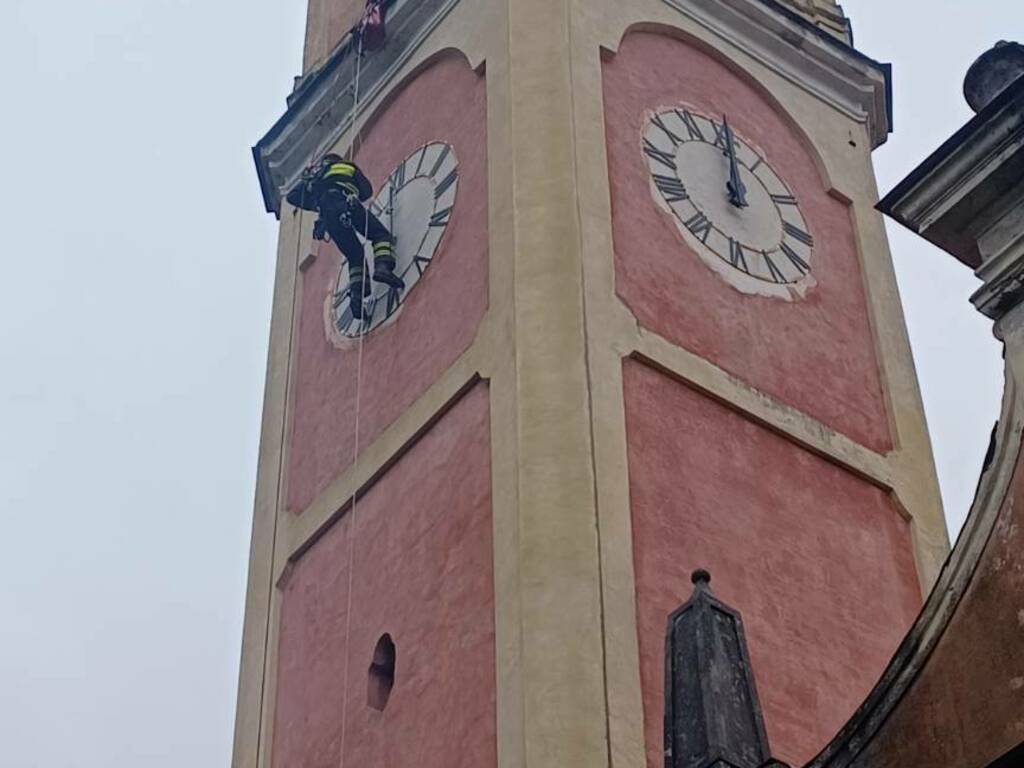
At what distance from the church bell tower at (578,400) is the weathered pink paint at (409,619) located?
0.02 meters

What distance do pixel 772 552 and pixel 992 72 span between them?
476cm

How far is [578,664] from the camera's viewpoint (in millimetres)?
10047

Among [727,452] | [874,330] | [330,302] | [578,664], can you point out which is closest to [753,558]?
[727,452]

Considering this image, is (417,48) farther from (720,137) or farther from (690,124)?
(720,137)

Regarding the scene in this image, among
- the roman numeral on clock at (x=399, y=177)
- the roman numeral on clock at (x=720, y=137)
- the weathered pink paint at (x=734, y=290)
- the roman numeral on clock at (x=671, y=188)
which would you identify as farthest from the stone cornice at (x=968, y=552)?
the roman numeral on clock at (x=399, y=177)

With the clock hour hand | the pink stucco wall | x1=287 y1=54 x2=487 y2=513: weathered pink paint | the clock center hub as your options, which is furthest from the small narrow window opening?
the pink stucco wall

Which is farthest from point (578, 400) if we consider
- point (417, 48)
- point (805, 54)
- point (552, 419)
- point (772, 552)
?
point (805, 54)

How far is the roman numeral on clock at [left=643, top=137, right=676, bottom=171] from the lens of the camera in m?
13.3

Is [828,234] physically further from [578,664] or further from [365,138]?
[578,664]

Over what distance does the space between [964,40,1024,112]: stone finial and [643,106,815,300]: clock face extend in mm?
5730

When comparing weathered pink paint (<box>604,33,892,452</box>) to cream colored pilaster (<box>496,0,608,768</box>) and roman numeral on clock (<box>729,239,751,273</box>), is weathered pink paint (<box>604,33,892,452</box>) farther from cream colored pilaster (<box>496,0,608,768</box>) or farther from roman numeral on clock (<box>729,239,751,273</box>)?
cream colored pilaster (<box>496,0,608,768</box>)

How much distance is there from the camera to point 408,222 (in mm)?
13766

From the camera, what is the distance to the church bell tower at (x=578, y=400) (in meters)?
10.7

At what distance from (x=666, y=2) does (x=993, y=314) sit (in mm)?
7997
